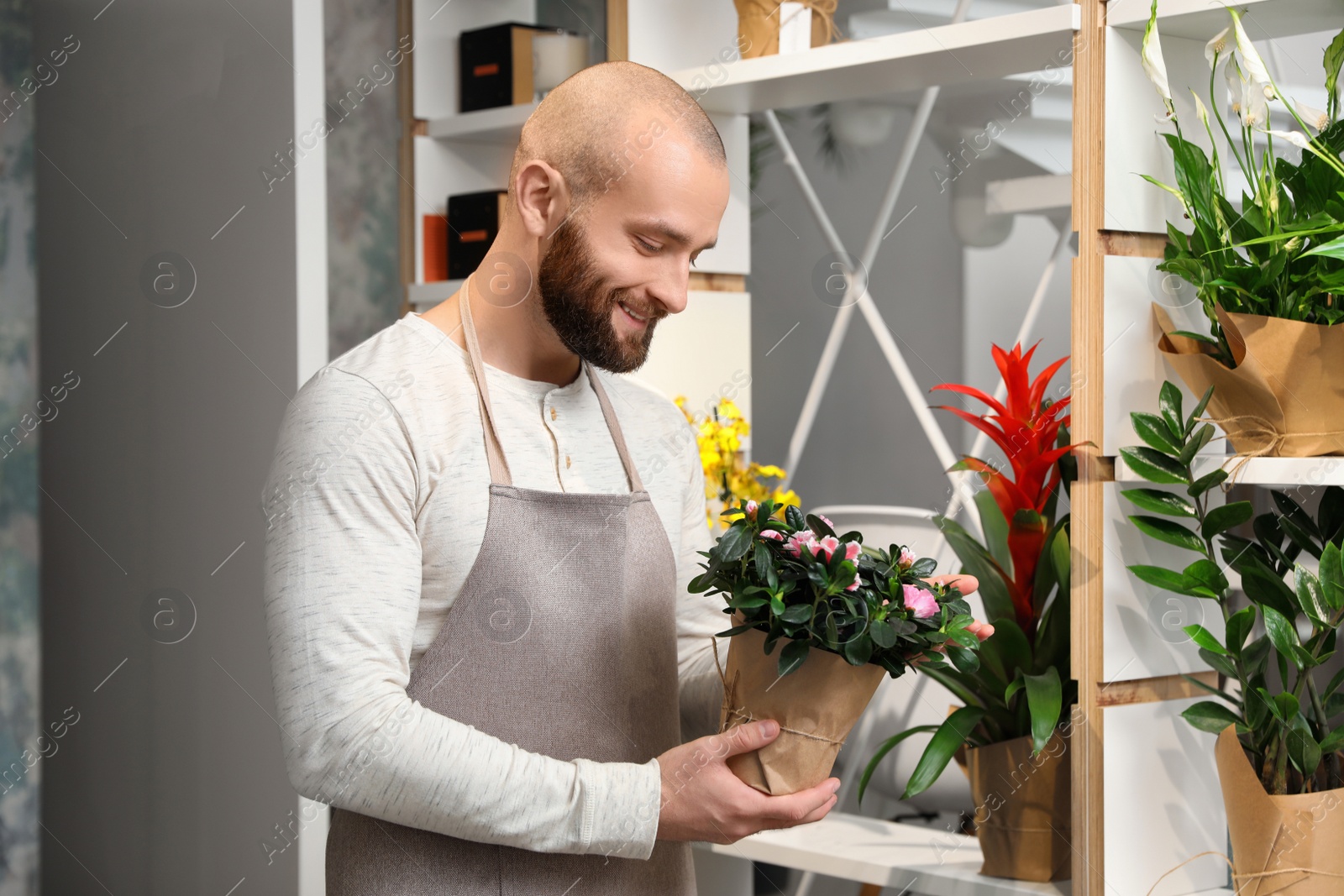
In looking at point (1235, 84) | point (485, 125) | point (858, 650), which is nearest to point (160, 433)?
point (485, 125)

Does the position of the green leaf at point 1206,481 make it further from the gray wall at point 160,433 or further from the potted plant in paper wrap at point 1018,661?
the gray wall at point 160,433

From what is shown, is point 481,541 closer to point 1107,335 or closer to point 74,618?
point 1107,335

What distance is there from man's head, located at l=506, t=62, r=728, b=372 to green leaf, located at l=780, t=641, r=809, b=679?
0.32m

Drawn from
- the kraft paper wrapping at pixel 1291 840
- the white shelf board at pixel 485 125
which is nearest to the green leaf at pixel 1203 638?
the kraft paper wrapping at pixel 1291 840

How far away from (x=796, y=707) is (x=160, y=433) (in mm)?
1247

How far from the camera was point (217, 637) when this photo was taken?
6.08 feet

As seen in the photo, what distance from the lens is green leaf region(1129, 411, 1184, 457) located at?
1.31 m

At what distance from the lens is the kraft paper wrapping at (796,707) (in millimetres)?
1063

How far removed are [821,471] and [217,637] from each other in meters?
1.76

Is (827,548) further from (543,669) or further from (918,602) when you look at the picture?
(543,669)

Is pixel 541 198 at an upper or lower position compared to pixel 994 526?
upper

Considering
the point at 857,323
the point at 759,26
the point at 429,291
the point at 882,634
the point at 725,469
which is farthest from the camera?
the point at 857,323

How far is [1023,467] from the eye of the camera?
59.6 inches

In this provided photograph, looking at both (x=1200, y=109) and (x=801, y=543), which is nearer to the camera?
(x=801, y=543)
